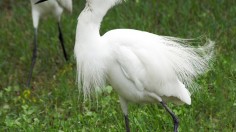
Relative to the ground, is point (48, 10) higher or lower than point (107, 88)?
higher

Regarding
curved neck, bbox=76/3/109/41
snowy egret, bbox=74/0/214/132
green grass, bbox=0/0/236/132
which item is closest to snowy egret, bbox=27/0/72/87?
green grass, bbox=0/0/236/132

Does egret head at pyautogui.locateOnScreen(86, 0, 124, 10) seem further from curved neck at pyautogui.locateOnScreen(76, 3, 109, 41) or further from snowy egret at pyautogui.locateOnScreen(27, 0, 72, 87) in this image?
snowy egret at pyautogui.locateOnScreen(27, 0, 72, 87)

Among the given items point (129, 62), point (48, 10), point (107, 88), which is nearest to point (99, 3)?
point (129, 62)

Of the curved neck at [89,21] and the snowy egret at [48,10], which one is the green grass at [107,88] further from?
the curved neck at [89,21]

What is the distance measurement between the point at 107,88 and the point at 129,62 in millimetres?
1621

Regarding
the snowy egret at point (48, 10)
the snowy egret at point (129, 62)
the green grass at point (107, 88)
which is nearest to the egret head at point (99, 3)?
the snowy egret at point (129, 62)

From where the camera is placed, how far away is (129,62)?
4332 millimetres

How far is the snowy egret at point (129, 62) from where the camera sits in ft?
14.2

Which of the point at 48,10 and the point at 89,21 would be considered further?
the point at 48,10

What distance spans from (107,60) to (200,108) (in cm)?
153

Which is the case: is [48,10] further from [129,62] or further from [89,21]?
[129,62]

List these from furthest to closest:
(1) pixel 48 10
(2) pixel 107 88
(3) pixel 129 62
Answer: (1) pixel 48 10, (2) pixel 107 88, (3) pixel 129 62

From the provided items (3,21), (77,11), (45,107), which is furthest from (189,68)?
(3,21)

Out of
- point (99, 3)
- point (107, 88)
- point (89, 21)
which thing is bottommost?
point (107, 88)
